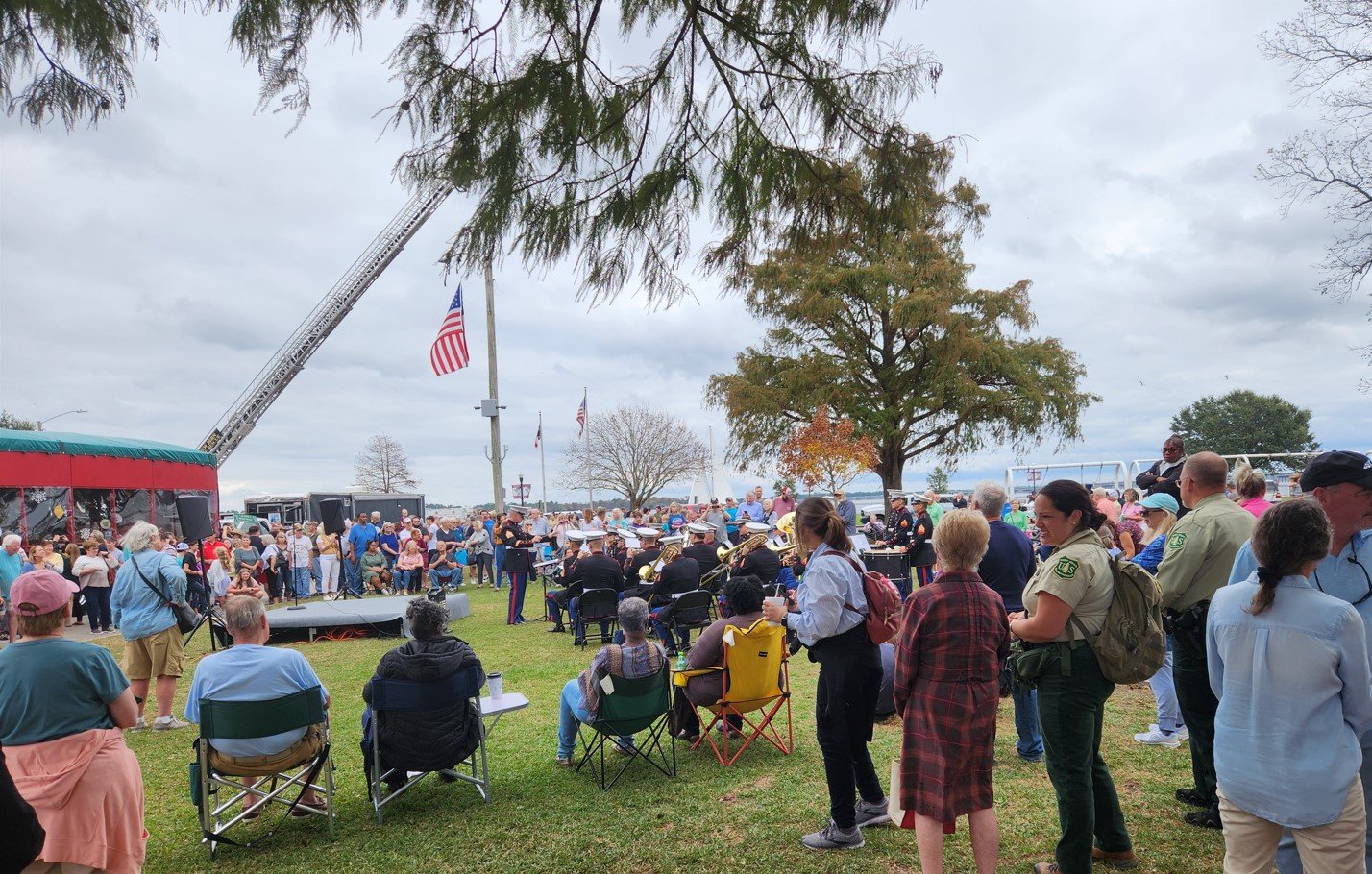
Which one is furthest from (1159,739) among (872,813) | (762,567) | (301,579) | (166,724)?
(301,579)

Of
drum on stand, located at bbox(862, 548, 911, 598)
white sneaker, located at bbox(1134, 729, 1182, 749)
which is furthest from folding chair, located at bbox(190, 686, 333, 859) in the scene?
drum on stand, located at bbox(862, 548, 911, 598)

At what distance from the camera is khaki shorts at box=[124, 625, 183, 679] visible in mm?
6590

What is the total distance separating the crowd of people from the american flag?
15059mm

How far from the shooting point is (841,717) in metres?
3.88

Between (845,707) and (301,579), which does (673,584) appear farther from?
(301,579)

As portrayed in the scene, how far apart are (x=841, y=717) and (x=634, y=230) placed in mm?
2539

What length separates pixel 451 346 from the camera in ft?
63.9

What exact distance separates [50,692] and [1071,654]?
399 cm

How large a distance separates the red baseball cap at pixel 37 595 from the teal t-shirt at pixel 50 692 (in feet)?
0.42

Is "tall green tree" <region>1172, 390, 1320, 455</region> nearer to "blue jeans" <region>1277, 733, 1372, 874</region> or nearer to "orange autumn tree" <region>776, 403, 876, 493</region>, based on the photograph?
"orange autumn tree" <region>776, 403, 876, 493</region>

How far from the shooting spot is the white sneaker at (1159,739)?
539 cm

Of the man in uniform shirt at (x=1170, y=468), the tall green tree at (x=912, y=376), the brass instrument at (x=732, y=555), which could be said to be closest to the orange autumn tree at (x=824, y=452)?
the tall green tree at (x=912, y=376)

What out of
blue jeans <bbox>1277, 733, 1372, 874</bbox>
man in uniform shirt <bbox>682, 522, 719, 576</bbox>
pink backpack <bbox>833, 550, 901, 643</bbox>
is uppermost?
pink backpack <bbox>833, 550, 901, 643</bbox>

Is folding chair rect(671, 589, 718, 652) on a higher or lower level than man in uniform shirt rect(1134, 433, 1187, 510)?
lower
